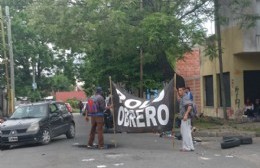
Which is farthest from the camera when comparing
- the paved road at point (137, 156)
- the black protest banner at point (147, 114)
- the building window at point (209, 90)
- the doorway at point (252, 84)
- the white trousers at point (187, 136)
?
the building window at point (209, 90)

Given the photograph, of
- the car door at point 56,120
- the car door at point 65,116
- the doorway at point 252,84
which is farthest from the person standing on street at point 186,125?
the doorway at point 252,84

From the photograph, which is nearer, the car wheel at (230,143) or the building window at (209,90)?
the car wheel at (230,143)

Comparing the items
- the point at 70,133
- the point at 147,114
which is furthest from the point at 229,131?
the point at 70,133

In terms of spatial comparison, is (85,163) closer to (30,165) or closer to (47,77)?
(30,165)

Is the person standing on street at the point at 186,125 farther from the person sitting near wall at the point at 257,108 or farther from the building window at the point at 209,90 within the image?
the building window at the point at 209,90

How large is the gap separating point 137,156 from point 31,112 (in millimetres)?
6313

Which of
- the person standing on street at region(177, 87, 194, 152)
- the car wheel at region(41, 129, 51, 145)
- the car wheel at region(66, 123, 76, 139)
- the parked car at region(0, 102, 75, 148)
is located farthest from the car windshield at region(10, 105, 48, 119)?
the person standing on street at region(177, 87, 194, 152)

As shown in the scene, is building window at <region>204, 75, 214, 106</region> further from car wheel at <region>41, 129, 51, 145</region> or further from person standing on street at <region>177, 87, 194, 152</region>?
person standing on street at <region>177, 87, 194, 152</region>

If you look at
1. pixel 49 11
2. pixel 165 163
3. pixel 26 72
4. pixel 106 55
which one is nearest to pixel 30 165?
pixel 165 163

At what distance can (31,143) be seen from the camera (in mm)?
17562

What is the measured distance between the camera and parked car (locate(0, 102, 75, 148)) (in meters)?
16.7

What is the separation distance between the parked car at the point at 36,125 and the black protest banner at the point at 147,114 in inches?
115

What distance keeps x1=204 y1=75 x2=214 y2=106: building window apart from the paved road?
39.6ft

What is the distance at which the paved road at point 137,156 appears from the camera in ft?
38.0
